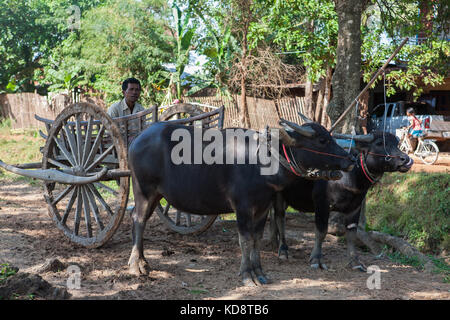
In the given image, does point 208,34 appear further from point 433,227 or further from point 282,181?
point 282,181

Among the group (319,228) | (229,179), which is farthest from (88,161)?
(319,228)

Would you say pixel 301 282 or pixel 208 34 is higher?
pixel 208 34

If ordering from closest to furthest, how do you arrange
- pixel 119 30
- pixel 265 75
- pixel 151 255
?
1. pixel 151 255
2. pixel 265 75
3. pixel 119 30

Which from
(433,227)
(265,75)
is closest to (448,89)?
(265,75)

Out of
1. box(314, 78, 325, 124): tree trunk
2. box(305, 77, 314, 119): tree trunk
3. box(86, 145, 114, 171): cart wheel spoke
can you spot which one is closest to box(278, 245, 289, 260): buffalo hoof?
box(86, 145, 114, 171): cart wheel spoke

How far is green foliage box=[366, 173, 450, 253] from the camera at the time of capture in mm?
6930

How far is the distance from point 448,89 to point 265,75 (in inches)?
320

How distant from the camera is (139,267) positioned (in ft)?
15.0

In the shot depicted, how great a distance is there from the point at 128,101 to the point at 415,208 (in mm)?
5270

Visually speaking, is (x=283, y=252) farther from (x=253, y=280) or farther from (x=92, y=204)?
(x=92, y=204)

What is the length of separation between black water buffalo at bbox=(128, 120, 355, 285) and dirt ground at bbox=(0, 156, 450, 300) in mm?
319

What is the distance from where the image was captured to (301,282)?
4.45 metres

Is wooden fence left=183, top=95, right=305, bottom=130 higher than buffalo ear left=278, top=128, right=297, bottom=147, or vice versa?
wooden fence left=183, top=95, right=305, bottom=130

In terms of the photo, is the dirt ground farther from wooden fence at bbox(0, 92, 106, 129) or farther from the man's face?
wooden fence at bbox(0, 92, 106, 129)
